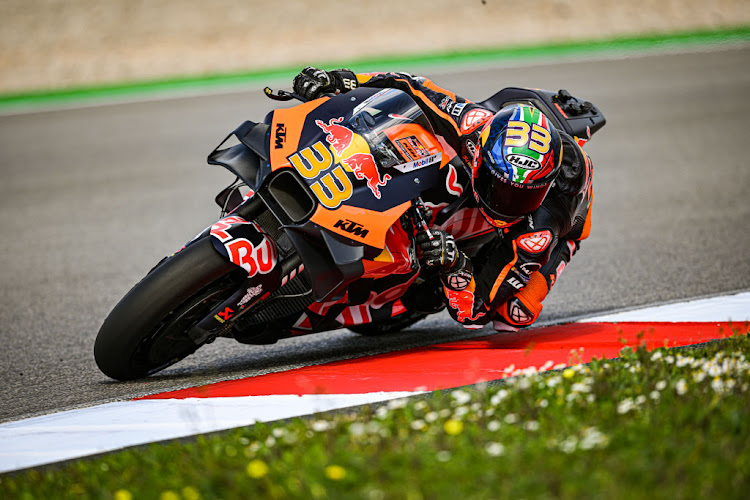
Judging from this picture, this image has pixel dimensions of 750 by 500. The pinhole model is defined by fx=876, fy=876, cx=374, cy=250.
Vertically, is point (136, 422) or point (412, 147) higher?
point (412, 147)

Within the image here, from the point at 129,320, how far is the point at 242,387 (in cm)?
58

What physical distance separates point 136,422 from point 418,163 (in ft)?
5.31

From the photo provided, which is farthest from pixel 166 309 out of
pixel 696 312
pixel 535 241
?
pixel 696 312

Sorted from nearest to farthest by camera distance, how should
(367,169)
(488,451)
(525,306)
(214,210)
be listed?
(488,451) < (367,169) < (525,306) < (214,210)

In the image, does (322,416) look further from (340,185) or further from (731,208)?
(731,208)

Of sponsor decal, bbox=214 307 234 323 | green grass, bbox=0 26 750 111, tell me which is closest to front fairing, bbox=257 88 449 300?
sponsor decal, bbox=214 307 234 323

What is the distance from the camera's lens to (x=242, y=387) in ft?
12.7

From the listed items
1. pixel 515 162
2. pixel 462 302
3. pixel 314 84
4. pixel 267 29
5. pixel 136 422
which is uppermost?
pixel 314 84

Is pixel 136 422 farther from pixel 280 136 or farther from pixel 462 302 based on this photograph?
pixel 462 302

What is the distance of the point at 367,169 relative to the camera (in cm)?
375

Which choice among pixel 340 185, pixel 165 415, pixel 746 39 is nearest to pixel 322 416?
pixel 165 415

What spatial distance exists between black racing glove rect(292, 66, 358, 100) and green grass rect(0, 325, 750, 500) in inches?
64.2

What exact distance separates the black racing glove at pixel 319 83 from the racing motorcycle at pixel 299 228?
0.60ft

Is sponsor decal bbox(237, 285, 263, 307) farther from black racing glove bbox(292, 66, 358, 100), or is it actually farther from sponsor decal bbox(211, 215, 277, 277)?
black racing glove bbox(292, 66, 358, 100)
